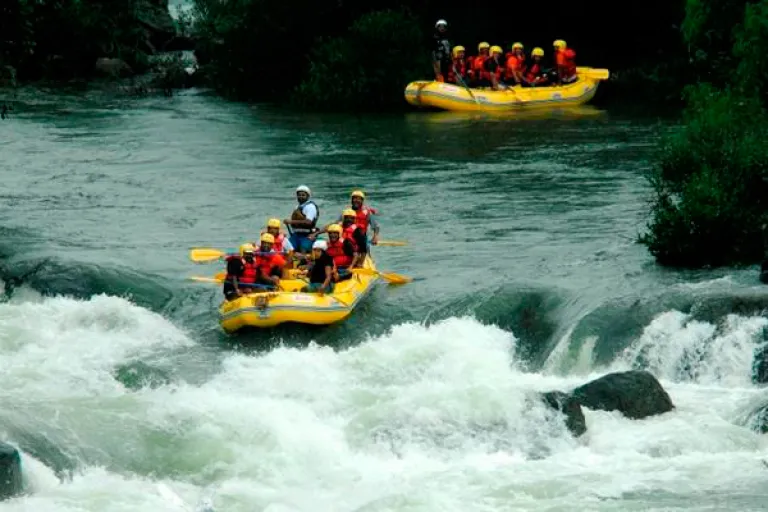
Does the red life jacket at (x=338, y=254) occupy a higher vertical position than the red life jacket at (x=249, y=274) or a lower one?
higher

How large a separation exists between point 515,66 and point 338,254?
54.3 ft

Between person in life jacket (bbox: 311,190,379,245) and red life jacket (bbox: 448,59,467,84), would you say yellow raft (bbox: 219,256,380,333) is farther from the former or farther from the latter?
red life jacket (bbox: 448,59,467,84)

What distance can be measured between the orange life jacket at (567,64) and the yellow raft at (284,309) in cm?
1743

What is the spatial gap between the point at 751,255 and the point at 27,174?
14240 millimetres

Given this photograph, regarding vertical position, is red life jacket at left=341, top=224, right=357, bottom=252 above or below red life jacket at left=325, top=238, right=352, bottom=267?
above

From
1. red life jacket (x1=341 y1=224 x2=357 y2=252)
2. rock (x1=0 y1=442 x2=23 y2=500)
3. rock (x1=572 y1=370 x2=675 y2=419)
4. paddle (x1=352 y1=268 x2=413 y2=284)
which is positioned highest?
red life jacket (x1=341 y1=224 x2=357 y2=252)

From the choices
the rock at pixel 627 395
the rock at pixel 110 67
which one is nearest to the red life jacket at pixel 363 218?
the rock at pixel 627 395

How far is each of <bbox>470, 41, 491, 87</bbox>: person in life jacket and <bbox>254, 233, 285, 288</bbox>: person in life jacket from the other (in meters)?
16.5

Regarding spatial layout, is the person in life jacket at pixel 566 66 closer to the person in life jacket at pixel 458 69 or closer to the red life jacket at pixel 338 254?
the person in life jacket at pixel 458 69

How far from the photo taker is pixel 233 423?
54.7 ft

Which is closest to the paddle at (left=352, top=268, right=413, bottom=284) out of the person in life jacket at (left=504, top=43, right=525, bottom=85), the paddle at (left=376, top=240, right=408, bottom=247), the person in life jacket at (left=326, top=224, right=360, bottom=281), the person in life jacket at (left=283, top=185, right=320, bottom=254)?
the person in life jacket at (left=326, top=224, right=360, bottom=281)

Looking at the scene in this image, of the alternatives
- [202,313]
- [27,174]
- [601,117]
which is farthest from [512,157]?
[202,313]

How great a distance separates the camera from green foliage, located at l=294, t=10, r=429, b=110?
3697 cm

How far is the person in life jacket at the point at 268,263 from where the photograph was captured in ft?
66.4
